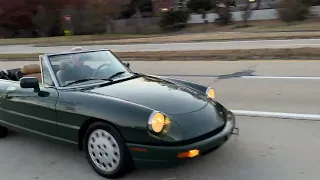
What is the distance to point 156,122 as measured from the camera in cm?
376

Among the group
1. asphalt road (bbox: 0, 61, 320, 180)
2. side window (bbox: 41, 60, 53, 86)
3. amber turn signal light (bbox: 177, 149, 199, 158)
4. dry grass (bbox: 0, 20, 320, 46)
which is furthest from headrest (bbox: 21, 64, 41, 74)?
dry grass (bbox: 0, 20, 320, 46)

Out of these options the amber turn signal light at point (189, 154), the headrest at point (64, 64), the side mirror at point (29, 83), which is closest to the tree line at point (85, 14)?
the headrest at point (64, 64)

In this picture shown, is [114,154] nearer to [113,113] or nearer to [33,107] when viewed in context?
[113,113]

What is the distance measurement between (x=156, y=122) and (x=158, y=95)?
2.05 ft

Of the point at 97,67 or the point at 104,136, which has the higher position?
the point at 97,67

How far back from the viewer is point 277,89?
7.86m

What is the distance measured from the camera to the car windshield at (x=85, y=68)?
15.9 ft

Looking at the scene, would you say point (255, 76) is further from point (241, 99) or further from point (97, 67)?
point (97, 67)

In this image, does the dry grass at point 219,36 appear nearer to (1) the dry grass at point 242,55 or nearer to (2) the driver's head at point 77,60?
(1) the dry grass at point 242,55

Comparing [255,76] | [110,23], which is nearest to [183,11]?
[110,23]

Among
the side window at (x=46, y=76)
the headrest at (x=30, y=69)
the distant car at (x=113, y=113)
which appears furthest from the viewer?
the headrest at (x=30, y=69)

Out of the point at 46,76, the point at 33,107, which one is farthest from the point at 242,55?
the point at 33,107

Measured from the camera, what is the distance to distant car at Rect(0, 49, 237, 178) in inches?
148

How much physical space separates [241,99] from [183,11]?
40.3 meters
